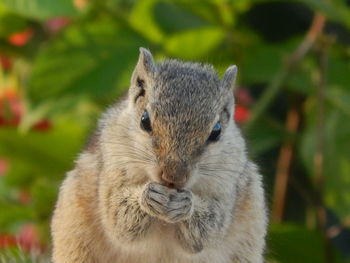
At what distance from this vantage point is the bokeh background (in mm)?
2520

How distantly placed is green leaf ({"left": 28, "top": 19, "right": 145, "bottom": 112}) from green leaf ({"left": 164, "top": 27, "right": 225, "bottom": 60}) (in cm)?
9

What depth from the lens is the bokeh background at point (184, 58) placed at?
2.52 m

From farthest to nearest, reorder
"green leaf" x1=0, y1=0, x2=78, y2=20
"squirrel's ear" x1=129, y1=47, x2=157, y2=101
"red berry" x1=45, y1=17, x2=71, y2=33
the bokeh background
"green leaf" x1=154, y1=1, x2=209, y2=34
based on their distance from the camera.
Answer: "red berry" x1=45, y1=17, x2=71, y2=33 → "green leaf" x1=154, y1=1, x2=209, y2=34 → the bokeh background → "green leaf" x1=0, y1=0, x2=78, y2=20 → "squirrel's ear" x1=129, y1=47, x2=157, y2=101

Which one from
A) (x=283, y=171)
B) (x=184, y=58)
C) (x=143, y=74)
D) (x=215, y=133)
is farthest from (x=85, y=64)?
(x=215, y=133)

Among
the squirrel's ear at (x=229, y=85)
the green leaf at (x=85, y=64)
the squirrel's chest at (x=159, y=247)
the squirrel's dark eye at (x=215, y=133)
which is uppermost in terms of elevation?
the green leaf at (x=85, y=64)

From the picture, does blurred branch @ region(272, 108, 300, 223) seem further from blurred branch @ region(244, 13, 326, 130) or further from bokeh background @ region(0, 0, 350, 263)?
blurred branch @ region(244, 13, 326, 130)

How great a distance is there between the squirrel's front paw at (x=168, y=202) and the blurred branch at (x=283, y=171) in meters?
1.36

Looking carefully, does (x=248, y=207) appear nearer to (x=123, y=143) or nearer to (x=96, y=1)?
(x=123, y=143)

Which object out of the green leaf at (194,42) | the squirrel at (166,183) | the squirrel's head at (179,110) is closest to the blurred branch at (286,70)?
the green leaf at (194,42)

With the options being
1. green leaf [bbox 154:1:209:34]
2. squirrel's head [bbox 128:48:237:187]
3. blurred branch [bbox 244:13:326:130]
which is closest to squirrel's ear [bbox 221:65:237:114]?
squirrel's head [bbox 128:48:237:187]

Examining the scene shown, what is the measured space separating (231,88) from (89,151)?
12.5 inches

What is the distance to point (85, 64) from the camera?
2.60m

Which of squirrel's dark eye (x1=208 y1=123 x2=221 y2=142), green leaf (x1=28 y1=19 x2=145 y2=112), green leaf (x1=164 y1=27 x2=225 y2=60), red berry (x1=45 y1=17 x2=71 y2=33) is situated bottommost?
squirrel's dark eye (x1=208 y1=123 x2=221 y2=142)

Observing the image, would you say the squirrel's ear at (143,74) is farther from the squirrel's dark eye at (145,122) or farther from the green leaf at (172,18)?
the green leaf at (172,18)
